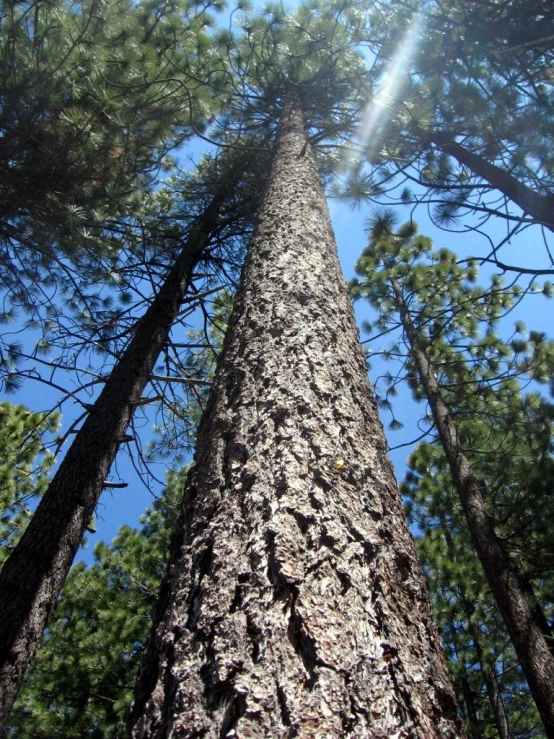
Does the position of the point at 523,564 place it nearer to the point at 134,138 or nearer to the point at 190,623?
the point at 190,623

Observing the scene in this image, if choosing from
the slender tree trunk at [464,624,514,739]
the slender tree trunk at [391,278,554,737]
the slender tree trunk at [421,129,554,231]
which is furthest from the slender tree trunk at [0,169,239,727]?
the slender tree trunk at [464,624,514,739]

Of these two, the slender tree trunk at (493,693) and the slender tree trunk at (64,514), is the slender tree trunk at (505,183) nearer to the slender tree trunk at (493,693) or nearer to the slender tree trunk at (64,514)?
the slender tree trunk at (64,514)

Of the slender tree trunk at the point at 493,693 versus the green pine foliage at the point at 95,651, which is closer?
the slender tree trunk at the point at 493,693

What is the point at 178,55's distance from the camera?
6379mm

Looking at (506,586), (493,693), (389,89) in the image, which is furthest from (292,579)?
(493,693)

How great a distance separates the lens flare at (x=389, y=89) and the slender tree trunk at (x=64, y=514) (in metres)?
3.02

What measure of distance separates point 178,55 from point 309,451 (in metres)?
6.39

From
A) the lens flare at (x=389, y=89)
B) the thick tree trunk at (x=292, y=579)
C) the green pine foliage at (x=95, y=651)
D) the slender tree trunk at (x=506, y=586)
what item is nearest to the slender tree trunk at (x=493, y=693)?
the slender tree trunk at (x=506, y=586)

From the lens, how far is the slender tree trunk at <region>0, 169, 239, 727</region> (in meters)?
3.41

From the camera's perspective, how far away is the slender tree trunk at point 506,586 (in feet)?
15.3

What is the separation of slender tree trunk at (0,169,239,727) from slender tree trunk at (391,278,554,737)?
3.83 metres

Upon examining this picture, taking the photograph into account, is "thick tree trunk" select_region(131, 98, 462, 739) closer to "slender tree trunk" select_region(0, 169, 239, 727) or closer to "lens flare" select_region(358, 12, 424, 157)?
"slender tree trunk" select_region(0, 169, 239, 727)

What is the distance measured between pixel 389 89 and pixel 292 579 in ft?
19.5

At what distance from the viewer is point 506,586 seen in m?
5.18
